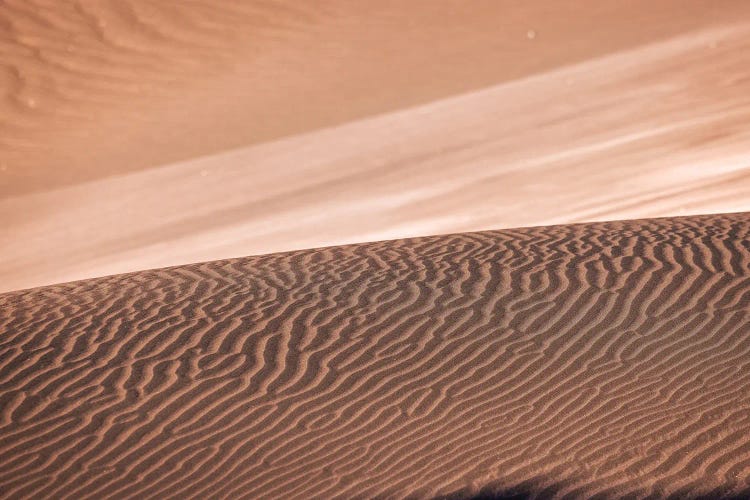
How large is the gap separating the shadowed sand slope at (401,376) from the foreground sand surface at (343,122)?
280 cm

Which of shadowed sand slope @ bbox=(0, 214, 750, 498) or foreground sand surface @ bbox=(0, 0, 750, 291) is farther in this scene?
foreground sand surface @ bbox=(0, 0, 750, 291)

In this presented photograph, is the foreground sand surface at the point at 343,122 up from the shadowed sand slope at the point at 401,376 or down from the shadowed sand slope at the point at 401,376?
up

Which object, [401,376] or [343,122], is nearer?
[401,376]

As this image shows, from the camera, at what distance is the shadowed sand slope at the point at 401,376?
4848 mm

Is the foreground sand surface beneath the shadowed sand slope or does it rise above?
above

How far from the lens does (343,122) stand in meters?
14.7

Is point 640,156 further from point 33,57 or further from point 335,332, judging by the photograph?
point 33,57

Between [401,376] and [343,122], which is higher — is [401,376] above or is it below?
below

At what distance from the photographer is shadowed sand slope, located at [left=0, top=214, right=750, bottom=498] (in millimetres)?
4848

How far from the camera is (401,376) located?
5973 millimetres

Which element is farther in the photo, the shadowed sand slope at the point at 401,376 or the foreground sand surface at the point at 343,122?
the foreground sand surface at the point at 343,122

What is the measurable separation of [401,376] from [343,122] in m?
9.20

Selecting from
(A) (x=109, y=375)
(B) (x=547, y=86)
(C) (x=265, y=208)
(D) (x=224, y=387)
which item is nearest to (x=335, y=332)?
(D) (x=224, y=387)

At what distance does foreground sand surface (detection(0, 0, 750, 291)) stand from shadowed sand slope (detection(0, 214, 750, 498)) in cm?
280
